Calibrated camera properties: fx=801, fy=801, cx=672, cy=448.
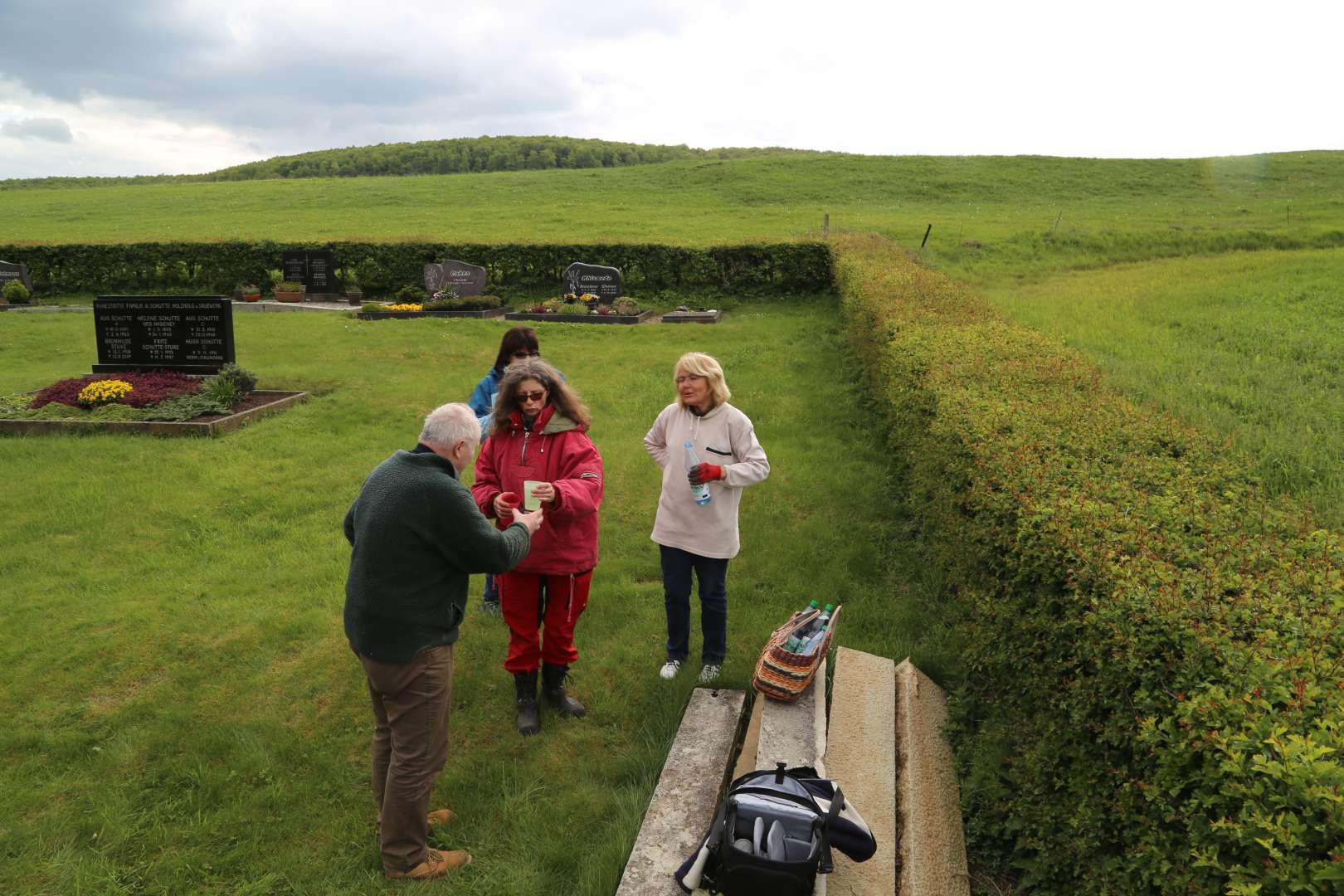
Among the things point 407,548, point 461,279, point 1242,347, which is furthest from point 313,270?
point 407,548

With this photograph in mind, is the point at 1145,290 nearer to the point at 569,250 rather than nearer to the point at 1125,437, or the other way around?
the point at 1125,437

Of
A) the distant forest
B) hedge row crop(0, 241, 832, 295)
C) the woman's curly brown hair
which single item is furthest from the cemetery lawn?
the distant forest

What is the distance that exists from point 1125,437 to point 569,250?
59.3 feet

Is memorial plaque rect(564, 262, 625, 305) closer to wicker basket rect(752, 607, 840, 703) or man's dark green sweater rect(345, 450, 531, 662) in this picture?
wicker basket rect(752, 607, 840, 703)

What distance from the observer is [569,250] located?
20953 millimetres

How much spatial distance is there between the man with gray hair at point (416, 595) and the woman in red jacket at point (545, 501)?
0.63 meters

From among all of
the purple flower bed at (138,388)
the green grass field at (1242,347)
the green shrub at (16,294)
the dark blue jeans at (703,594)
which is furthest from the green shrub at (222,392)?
the green shrub at (16,294)

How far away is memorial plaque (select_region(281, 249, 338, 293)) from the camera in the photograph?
21719 millimetres

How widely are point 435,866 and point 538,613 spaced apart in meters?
1.32

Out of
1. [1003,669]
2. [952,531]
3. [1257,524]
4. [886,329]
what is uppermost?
[886,329]

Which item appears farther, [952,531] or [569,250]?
[569,250]

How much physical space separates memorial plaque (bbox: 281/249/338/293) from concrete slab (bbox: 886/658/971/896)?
69.3ft

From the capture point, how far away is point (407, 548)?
10.3 feet

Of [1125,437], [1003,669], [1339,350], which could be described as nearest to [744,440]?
[1003,669]
